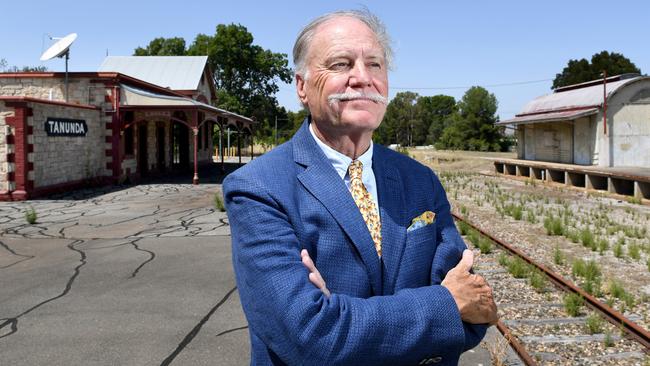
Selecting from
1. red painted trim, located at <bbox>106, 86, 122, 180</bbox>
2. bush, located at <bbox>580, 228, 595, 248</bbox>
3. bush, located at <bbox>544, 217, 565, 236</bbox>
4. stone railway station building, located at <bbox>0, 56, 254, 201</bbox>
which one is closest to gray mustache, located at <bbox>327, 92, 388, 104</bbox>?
bush, located at <bbox>580, 228, 595, 248</bbox>

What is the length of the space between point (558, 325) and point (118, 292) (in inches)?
189

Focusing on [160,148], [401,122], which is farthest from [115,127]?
[401,122]

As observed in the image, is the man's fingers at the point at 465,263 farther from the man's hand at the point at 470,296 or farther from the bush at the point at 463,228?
the bush at the point at 463,228

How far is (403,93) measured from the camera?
355ft

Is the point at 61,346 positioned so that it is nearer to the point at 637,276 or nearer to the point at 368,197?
the point at 368,197

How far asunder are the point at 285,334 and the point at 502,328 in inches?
152

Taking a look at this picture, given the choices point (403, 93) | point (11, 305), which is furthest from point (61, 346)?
point (403, 93)

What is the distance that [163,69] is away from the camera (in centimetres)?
3472

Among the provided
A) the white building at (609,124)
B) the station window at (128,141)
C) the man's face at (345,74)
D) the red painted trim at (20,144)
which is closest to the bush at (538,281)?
the man's face at (345,74)

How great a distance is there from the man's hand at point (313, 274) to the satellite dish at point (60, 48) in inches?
805

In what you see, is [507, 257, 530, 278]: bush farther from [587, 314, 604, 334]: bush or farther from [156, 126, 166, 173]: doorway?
[156, 126, 166, 173]: doorway

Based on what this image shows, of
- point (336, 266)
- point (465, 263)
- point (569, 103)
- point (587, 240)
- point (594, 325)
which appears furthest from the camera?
point (569, 103)

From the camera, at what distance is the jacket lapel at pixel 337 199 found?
63.8 inches

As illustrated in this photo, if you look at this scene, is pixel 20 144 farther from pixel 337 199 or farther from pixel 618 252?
pixel 337 199
